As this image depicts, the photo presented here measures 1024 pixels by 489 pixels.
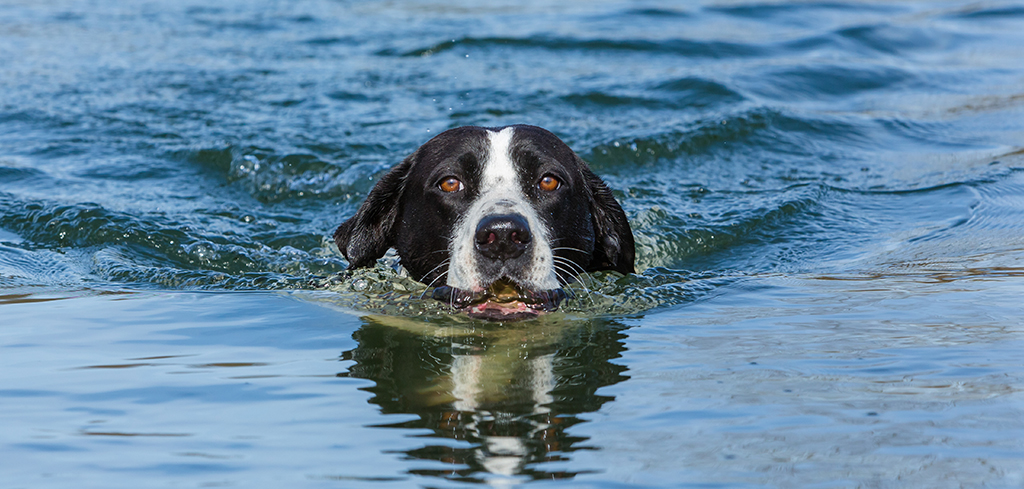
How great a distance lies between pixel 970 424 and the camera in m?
2.80

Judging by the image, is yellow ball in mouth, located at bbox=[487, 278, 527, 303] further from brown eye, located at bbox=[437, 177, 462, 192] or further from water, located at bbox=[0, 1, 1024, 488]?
brown eye, located at bbox=[437, 177, 462, 192]

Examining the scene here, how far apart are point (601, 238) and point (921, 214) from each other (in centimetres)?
254

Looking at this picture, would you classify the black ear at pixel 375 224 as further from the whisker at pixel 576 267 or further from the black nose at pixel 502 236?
the black nose at pixel 502 236

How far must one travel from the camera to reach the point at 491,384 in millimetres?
3301

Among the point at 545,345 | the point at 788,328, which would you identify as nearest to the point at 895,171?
the point at 788,328

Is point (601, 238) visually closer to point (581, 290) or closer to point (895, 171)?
point (581, 290)

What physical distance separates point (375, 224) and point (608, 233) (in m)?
1.08

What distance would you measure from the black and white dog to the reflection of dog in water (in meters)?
0.20

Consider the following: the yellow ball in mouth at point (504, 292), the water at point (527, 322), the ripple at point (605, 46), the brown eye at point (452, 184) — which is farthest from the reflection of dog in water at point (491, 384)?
the ripple at point (605, 46)

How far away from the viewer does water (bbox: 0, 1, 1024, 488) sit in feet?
8.99

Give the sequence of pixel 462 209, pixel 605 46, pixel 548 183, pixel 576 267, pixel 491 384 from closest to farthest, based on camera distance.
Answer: pixel 491 384 < pixel 462 209 < pixel 548 183 < pixel 576 267 < pixel 605 46

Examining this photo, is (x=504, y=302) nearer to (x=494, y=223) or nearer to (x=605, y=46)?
(x=494, y=223)

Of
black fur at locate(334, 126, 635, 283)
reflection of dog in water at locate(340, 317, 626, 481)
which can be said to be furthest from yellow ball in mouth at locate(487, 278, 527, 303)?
black fur at locate(334, 126, 635, 283)

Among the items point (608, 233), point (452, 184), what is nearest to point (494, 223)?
point (452, 184)
